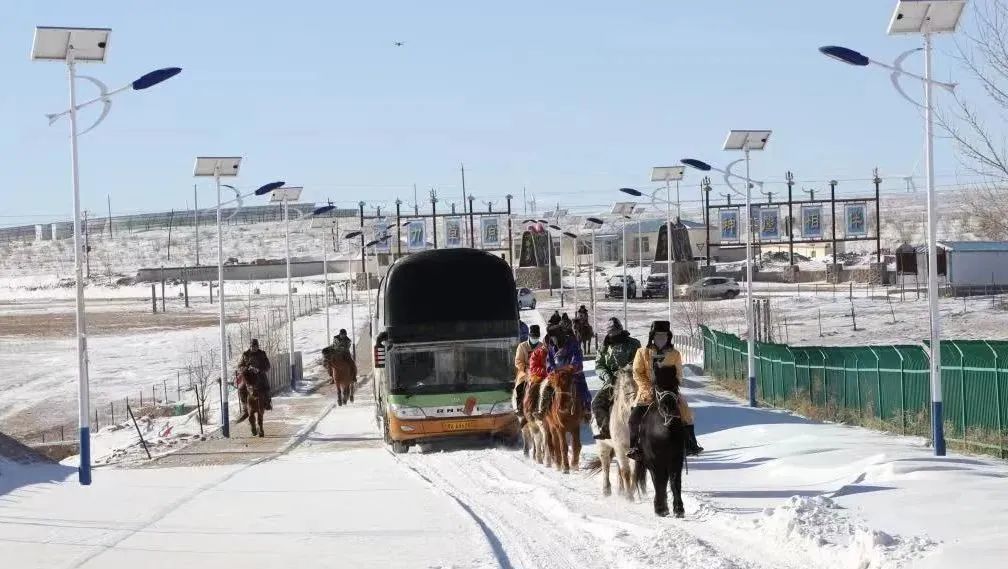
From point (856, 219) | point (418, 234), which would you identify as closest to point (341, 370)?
point (418, 234)

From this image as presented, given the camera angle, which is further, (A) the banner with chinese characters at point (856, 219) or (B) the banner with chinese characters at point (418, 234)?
(A) the banner with chinese characters at point (856, 219)

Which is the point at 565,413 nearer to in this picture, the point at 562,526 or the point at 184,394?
the point at 562,526

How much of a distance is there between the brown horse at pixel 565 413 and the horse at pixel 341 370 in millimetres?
20205

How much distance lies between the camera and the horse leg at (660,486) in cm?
1427

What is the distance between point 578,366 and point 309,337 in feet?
188

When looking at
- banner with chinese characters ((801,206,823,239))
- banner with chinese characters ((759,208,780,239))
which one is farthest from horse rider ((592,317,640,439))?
banner with chinese characters ((801,206,823,239))

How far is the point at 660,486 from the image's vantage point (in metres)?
14.3

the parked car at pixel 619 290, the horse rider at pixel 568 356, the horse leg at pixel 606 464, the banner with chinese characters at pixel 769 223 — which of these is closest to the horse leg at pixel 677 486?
the horse leg at pixel 606 464

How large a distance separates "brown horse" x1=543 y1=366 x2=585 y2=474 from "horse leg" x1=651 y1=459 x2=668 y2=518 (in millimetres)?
5206

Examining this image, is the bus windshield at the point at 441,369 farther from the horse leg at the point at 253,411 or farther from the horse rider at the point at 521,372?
the horse leg at the point at 253,411

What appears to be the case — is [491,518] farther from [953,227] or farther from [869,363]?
[953,227]

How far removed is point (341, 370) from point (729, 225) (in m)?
65.7

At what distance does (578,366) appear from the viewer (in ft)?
65.9

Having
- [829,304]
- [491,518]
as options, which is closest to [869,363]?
[491,518]
